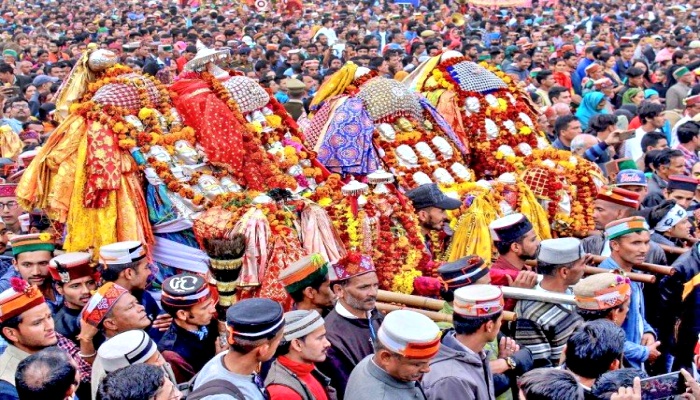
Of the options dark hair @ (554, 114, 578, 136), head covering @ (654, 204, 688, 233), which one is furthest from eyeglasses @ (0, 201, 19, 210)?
dark hair @ (554, 114, 578, 136)

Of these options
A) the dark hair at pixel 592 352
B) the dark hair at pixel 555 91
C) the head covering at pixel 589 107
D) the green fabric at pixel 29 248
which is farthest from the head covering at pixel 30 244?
the dark hair at pixel 555 91

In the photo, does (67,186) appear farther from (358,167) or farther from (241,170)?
(358,167)

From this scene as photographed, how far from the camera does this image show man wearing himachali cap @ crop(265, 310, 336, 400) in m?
4.21

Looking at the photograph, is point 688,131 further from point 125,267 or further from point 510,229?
point 125,267

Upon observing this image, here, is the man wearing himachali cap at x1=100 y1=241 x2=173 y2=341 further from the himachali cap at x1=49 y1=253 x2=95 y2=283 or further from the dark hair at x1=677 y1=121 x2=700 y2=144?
the dark hair at x1=677 y1=121 x2=700 y2=144

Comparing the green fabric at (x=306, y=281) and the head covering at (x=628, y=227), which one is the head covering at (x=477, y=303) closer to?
the green fabric at (x=306, y=281)

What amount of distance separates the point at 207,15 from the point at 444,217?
16962mm

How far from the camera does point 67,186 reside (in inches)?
249

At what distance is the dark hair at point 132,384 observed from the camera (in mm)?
3616

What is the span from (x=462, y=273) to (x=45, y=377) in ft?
7.23

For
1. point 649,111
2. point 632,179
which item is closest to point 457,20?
point 649,111

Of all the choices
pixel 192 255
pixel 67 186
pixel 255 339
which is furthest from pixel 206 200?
pixel 255 339

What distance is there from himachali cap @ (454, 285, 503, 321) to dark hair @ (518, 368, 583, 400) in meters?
0.63

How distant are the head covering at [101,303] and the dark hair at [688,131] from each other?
604 cm
